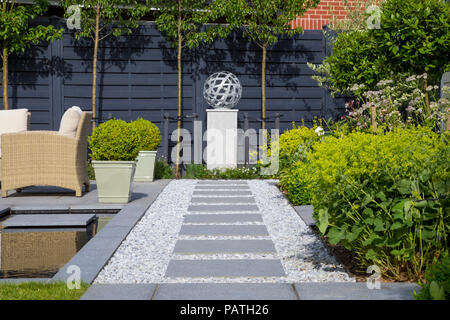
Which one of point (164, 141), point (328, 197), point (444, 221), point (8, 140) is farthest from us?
point (164, 141)

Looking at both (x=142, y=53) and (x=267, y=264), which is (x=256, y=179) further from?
(x=267, y=264)

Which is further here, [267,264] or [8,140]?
[8,140]

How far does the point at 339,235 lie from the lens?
3.16 metres

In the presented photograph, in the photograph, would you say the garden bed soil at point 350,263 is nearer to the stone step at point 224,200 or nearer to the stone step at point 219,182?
the stone step at point 224,200

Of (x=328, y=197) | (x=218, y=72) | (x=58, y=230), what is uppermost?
(x=218, y=72)

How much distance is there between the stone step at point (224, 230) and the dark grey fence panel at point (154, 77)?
5064 mm

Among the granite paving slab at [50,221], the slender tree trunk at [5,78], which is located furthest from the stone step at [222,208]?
the slender tree trunk at [5,78]

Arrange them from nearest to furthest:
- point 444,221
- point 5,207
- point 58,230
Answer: point 444,221
point 58,230
point 5,207

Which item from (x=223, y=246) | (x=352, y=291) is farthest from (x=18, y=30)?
(x=352, y=291)

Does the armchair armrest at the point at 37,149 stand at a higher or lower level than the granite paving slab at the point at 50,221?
higher

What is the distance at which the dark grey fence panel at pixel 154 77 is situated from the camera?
9.56m

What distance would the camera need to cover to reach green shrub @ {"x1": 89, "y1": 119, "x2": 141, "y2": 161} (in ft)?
20.1

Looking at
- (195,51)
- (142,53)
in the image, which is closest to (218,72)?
(195,51)

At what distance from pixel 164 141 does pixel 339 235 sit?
6.77 meters
